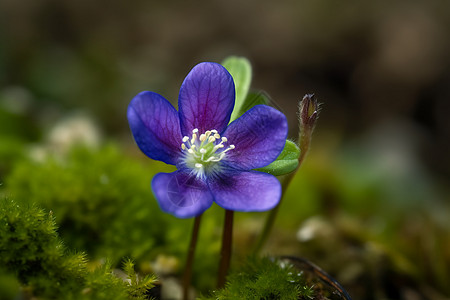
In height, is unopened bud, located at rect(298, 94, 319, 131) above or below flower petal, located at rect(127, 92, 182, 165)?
above

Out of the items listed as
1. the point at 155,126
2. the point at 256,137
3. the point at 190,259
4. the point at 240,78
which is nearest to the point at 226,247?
the point at 190,259

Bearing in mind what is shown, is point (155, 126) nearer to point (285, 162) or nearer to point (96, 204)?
point (285, 162)

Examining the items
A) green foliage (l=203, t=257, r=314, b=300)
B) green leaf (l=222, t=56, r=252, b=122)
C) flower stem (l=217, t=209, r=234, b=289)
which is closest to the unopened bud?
green leaf (l=222, t=56, r=252, b=122)

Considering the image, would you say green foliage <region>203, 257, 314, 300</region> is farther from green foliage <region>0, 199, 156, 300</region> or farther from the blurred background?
the blurred background

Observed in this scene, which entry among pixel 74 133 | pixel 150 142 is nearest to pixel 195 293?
pixel 150 142

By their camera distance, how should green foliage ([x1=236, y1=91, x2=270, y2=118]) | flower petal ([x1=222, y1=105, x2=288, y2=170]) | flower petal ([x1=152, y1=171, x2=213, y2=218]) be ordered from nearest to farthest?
1. flower petal ([x1=152, y1=171, x2=213, y2=218])
2. flower petal ([x1=222, y1=105, x2=288, y2=170])
3. green foliage ([x1=236, y1=91, x2=270, y2=118])
